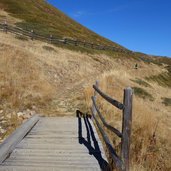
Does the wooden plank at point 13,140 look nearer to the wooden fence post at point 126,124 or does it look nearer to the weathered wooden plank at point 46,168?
the weathered wooden plank at point 46,168

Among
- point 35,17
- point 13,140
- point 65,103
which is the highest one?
point 35,17

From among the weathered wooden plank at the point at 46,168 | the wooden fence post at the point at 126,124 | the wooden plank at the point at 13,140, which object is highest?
the wooden fence post at the point at 126,124

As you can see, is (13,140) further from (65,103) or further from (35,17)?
(35,17)

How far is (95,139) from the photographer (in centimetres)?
732

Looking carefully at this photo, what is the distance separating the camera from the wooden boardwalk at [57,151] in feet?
17.8

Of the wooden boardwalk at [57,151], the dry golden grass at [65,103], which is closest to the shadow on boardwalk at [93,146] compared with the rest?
Answer: the wooden boardwalk at [57,151]

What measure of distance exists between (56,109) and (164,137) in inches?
177

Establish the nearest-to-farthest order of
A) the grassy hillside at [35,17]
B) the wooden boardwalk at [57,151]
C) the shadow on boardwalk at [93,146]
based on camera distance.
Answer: the wooden boardwalk at [57,151] < the shadow on boardwalk at [93,146] < the grassy hillside at [35,17]

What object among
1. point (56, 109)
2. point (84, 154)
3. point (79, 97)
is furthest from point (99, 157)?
point (79, 97)

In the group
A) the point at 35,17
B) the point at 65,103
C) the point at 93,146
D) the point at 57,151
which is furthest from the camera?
the point at 35,17

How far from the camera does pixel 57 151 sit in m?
6.35

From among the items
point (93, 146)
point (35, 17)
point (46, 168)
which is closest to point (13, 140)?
point (46, 168)

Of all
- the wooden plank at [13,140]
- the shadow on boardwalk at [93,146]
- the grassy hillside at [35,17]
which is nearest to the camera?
the shadow on boardwalk at [93,146]

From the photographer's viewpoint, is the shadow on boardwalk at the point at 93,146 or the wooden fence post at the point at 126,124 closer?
the wooden fence post at the point at 126,124
